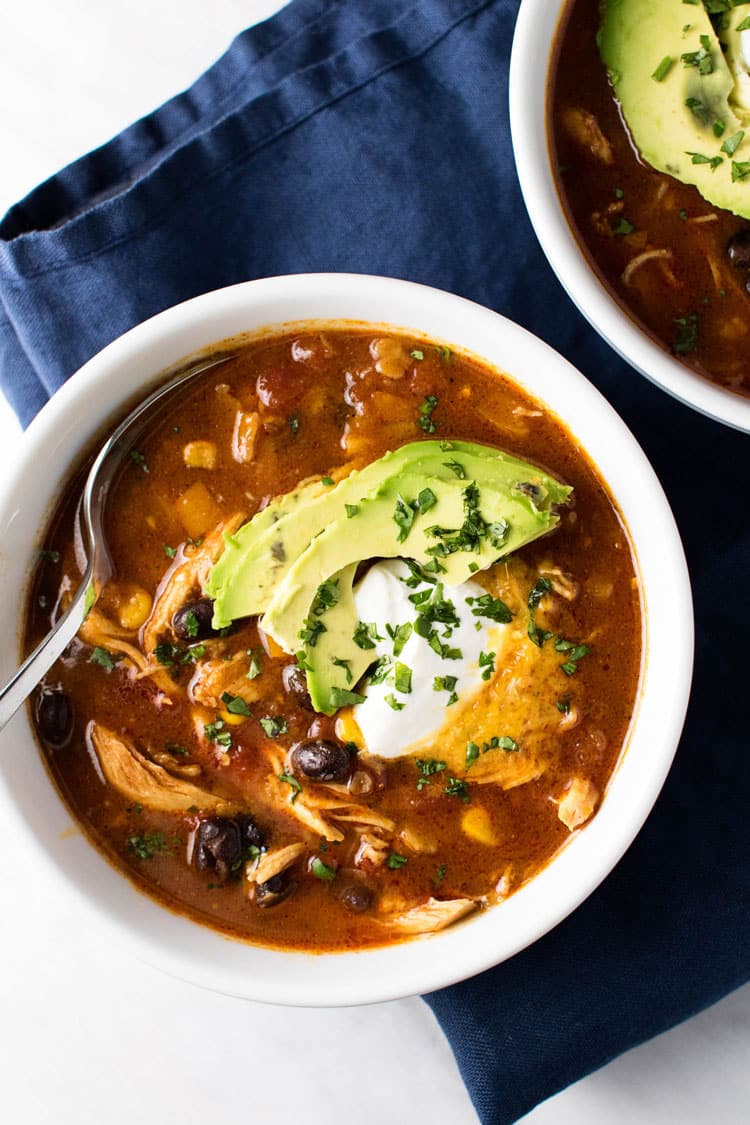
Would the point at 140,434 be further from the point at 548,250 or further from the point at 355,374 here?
the point at 548,250

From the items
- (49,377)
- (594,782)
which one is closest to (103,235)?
(49,377)

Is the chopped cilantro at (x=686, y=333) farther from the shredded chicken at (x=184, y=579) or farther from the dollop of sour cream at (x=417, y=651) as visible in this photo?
the shredded chicken at (x=184, y=579)

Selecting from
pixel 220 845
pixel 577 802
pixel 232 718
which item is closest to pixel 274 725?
pixel 232 718

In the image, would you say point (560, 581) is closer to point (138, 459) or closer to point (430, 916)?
point (430, 916)

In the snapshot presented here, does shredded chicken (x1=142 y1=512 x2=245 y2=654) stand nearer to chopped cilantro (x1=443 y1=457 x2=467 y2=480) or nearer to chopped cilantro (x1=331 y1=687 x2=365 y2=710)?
chopped cilantro (x1=331 y1=687 x2=365 y2=710)

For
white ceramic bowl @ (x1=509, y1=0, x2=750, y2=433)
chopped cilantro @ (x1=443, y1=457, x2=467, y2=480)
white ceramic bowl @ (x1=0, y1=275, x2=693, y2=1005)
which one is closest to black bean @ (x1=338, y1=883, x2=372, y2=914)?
white ceramic bowl @ (x1=0, y1=275, x2=693, y2=1005)

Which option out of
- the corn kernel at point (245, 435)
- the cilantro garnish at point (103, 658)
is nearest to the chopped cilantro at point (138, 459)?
the corn kernel at point (245, 435)
